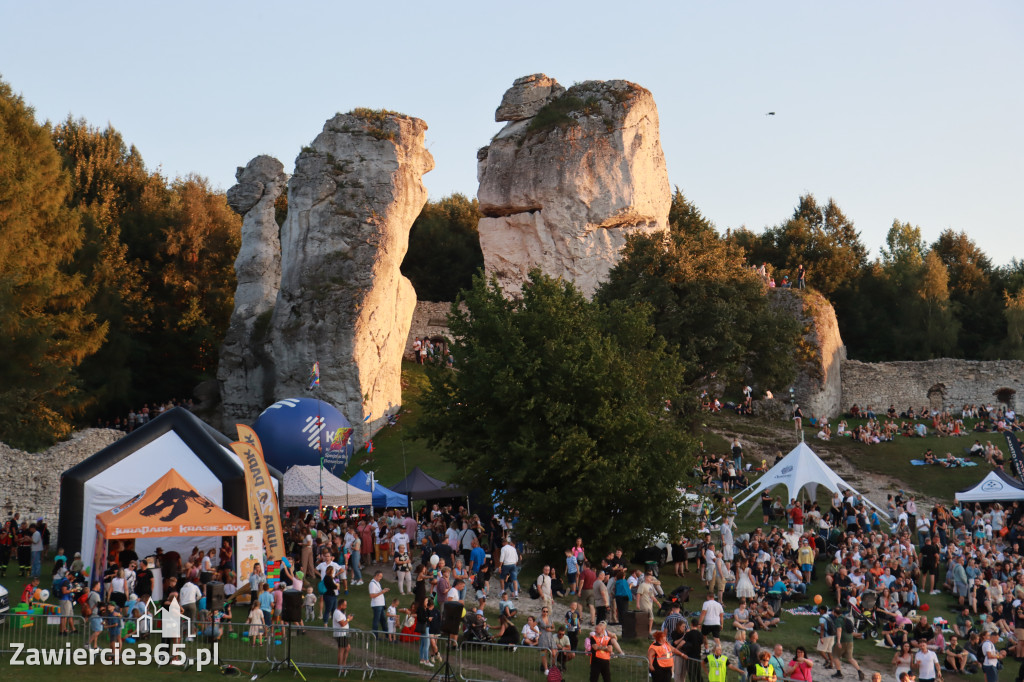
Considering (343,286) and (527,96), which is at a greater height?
(527,96)

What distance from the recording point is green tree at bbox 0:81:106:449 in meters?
31.3

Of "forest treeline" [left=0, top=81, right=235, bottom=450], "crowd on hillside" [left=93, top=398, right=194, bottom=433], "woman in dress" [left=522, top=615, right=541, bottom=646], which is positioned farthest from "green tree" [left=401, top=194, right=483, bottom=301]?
"woman in dress" [left=522, top=615, right=541, bottom=646]

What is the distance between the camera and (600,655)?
13281 millimetres

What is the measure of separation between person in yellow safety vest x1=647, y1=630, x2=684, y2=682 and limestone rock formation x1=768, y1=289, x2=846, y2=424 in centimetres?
2879

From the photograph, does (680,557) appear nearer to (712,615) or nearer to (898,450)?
(712,615)

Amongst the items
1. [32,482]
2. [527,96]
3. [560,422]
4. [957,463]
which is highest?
[527,96]

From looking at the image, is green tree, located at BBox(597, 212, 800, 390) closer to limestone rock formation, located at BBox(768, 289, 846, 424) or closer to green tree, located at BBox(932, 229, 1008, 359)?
limestone rock formation, located at BBox(768, 289, 846, 424)

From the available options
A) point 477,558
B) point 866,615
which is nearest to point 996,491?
point 866,615

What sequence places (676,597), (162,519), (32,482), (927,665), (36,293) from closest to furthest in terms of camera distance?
(927,665) → (162,519) → (676,597) → (32,482) → (36,293)

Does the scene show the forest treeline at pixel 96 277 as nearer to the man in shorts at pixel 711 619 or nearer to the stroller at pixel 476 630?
the stroller at pixel 476 630

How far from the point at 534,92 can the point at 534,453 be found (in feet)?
91.4

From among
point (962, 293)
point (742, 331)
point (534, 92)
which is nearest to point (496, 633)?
point (742, 331)

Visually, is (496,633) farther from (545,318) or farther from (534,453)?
(545,318)

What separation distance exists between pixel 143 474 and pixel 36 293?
17.6 m
